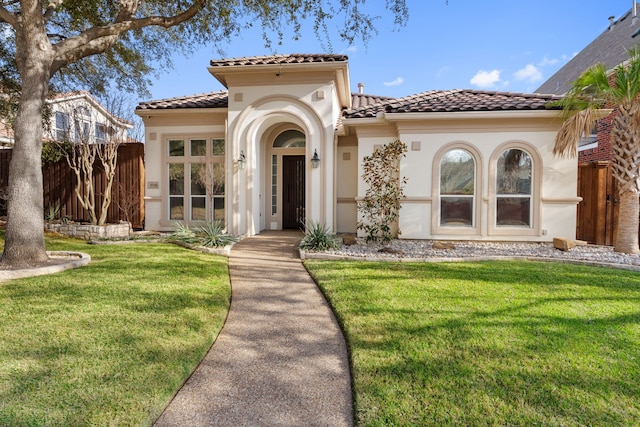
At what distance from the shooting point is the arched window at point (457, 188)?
33.2 ft

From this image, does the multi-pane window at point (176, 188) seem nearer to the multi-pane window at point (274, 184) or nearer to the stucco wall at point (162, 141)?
the stucco wall at point (162, 141)

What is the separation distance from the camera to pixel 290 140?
488 inches

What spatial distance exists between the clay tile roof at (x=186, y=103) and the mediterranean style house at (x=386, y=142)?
0.06 m

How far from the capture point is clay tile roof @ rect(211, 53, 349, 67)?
1019cm

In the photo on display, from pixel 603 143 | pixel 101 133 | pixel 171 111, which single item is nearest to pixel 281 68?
pixel 171 111

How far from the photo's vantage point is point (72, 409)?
262 cm

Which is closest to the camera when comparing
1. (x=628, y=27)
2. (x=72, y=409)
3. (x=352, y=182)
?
(x=72, y=409)

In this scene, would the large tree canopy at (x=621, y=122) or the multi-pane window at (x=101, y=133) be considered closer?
the large tree canopy at (x=621, y=122)

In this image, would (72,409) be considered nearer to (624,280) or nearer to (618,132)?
(624,280)

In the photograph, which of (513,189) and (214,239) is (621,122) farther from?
(214,239)

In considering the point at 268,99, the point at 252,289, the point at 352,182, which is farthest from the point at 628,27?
the point at 252,289

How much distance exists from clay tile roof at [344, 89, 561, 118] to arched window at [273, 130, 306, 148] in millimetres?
2246

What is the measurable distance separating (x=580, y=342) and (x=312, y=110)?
8602mm

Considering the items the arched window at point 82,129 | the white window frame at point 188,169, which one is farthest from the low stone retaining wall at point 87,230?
the arched window at point 82,129
